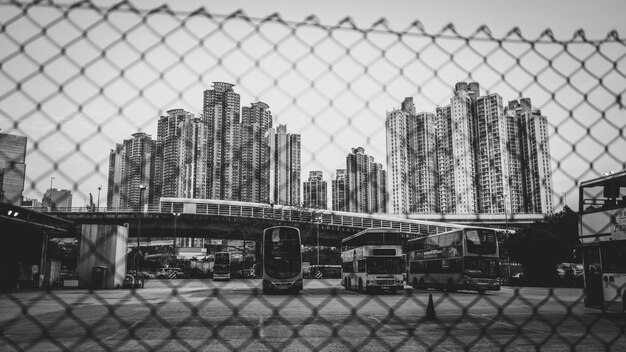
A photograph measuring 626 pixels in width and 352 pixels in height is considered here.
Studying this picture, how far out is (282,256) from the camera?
2153 cm

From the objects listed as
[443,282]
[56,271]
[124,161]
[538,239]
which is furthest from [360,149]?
[56,271]

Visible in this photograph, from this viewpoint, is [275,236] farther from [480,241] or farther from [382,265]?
[480,241]

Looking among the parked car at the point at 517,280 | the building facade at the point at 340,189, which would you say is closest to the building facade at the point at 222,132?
the building facade at the point at 340,189

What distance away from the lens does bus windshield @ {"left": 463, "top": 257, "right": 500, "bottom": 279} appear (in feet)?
71.3

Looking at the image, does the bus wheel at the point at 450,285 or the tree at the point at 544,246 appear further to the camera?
the tree at the point at 544,246

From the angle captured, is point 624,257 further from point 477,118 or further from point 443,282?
point 443,282

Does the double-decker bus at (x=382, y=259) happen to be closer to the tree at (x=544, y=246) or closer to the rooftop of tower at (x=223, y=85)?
the tree at (x=544, y=246)

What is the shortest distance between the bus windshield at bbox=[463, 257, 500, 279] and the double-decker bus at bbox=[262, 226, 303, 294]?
7874 millimetres

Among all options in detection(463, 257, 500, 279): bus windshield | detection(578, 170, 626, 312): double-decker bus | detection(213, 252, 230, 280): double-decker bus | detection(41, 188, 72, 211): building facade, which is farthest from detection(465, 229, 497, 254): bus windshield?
detection(213, 252, 230, 280): double-decker bus

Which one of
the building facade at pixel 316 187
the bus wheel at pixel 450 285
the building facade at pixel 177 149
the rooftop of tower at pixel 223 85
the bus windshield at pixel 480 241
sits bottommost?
the bus wheel at pixel 450 285

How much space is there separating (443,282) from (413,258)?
5.54m

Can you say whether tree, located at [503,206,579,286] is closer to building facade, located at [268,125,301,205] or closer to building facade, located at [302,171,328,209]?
building facade, located at [302,171,328,209]

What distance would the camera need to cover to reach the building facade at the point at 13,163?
79.4 inches

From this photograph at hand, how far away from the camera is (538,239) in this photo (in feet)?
99.0
